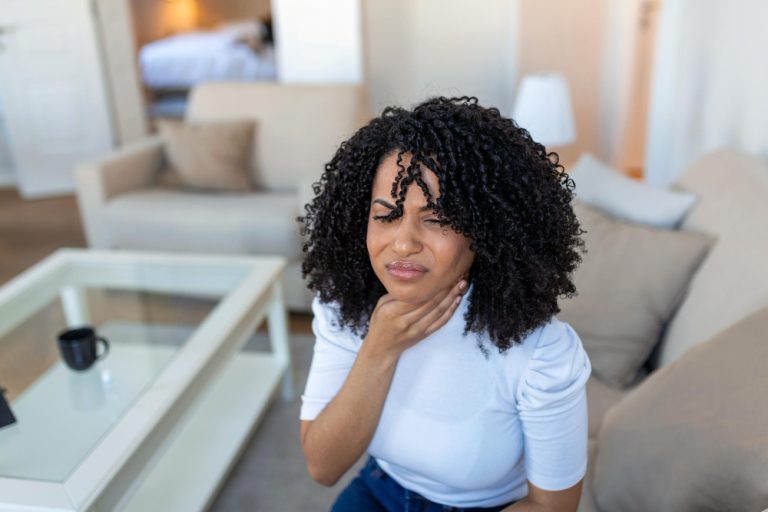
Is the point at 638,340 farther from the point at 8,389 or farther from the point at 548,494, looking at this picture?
the point at 8,389

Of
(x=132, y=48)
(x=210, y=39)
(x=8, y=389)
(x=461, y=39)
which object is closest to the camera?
(x=8, y=389)

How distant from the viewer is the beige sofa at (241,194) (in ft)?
7.52

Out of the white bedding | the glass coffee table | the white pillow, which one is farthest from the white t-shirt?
the white bedding

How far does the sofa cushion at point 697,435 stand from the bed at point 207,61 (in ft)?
13.9

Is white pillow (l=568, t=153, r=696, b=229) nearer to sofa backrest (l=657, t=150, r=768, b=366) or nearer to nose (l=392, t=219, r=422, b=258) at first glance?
sofa backrest (l=657, t=150, r=768, b=366)

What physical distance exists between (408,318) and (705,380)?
47 cm

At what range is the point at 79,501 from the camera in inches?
39.0

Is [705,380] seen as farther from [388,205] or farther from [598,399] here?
[388,205]

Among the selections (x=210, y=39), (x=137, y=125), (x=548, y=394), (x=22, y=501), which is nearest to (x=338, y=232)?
(x=548, y=394)

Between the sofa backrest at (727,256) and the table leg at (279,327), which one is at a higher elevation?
the sofa backrest at (727,256)

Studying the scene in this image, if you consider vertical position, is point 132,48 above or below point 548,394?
above

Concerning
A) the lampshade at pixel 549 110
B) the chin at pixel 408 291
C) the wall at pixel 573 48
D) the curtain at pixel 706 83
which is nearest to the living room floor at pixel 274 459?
the chin at pixel 408 291

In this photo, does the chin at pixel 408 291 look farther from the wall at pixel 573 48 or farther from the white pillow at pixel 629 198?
the wall at pixel 573 48

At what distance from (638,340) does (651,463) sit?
1.39 ft
